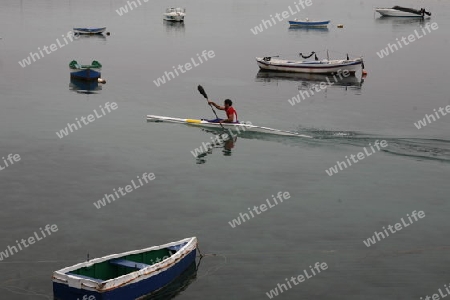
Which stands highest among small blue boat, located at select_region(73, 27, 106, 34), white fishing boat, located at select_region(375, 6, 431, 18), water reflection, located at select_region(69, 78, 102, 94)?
small blue boat, located at select_region(73, 27, 106, 34)

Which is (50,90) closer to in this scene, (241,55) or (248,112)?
(248,112)

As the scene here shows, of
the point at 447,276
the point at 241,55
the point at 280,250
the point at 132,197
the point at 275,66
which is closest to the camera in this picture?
the point at 447,276

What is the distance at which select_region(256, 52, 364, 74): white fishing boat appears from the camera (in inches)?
3223

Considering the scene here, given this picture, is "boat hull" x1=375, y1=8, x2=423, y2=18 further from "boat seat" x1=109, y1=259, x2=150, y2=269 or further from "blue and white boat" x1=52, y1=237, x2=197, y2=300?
"boat seat" x1=109, y1=259, x2=150, y2=269

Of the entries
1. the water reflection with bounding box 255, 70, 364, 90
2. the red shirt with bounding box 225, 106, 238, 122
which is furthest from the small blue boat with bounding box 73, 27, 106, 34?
the red shirt with bounding box 225, 106, 238, 122

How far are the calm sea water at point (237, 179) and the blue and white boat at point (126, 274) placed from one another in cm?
130

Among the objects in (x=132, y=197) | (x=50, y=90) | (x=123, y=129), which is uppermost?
(x=50, y=90)

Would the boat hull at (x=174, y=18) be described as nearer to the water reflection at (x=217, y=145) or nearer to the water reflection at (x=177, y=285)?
the water reflection at (x=217, y=145)

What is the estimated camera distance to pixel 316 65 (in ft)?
270

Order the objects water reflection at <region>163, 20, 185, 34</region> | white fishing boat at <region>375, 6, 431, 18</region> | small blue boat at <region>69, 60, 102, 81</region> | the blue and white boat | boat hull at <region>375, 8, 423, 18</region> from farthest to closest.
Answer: boat hull at <region>375, 8, 423, 18</region>, white fishing boat at <region>375, 6, 431, 18</region>, water reflection at <region>163, 20, 185, 34</region>, small blue boat at <region>69, 60, 102, 81</region>, the blue and white boat

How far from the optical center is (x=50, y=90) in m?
71.0

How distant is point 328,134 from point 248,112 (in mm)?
10826

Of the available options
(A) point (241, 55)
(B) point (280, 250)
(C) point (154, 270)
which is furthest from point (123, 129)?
(A) point (241, 55)

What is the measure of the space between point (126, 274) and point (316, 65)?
193ft
